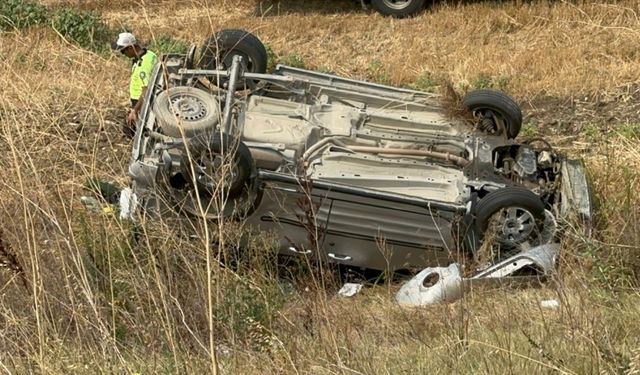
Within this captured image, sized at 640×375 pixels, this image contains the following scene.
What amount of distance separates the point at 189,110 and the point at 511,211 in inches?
96.0

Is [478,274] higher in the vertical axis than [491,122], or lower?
lower

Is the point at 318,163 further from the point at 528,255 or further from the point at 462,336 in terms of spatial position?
the point at 462,336

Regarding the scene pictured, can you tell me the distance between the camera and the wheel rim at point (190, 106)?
6.97 m

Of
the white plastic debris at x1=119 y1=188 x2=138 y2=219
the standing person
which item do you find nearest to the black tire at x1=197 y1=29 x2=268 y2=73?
the standing person

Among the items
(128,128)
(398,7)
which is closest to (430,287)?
(128,128)

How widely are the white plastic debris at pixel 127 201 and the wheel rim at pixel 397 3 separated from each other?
25.3ft

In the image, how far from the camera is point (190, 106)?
706cm

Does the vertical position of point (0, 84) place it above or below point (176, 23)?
below

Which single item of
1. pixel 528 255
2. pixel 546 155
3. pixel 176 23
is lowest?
pixel 528 255

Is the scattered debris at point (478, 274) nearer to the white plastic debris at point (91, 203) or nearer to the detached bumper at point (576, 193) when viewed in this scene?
the detached bumper at point (576, 193)

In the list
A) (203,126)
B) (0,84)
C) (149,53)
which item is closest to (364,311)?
(0,84)

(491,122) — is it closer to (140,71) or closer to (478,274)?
(478,274)

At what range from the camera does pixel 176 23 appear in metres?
13.8

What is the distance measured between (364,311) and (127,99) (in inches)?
266
